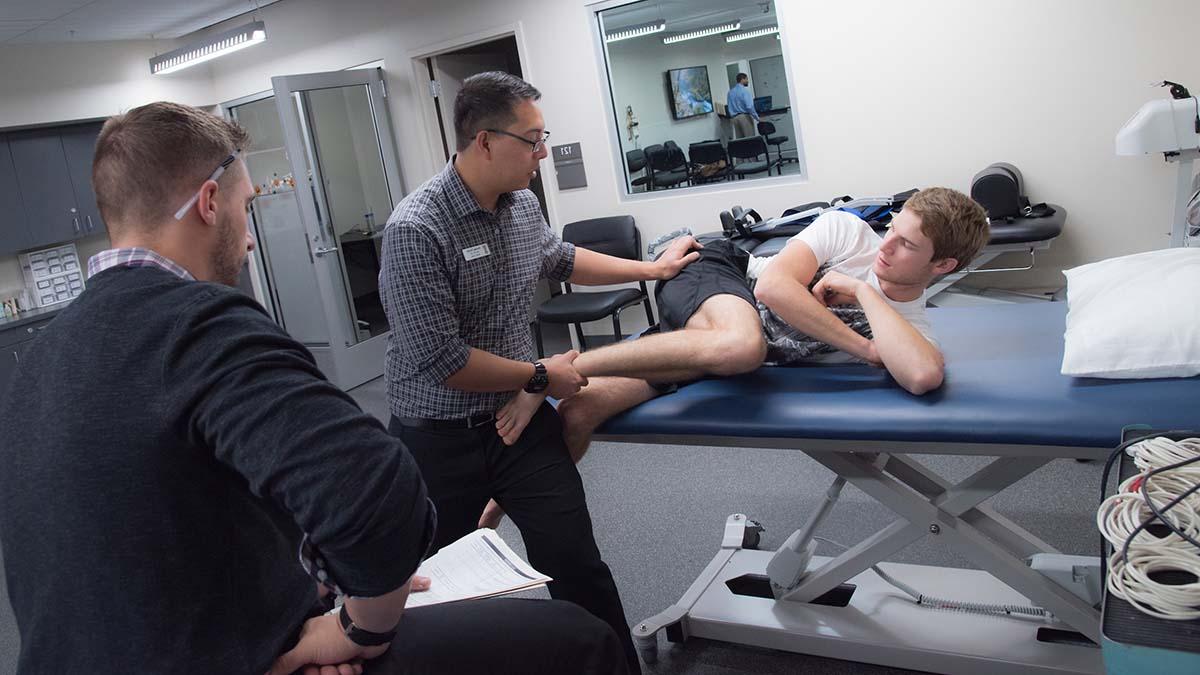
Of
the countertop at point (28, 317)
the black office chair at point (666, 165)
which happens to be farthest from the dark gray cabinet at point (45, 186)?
the black office chair at point (666, 165)

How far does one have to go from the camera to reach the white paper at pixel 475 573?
4.14 feet

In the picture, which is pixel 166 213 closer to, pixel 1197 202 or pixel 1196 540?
pixel 1196 540

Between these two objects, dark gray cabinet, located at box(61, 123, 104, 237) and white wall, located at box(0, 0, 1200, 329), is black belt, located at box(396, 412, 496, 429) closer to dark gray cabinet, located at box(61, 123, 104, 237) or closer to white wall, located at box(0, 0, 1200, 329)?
white wall, located at box(0, 0, 1200, 329)

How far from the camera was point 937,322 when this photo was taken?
2.26 meters

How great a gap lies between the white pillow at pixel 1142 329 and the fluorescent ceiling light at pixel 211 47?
498cm

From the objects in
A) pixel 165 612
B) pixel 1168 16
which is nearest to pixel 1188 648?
pixel 165 612

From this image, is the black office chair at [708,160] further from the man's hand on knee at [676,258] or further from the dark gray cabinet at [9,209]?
the dark gray cabinet at [9,209]

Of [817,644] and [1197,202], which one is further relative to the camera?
[1197,202]

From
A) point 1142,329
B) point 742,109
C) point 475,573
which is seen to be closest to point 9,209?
point 742,109

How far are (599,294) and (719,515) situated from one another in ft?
6.20

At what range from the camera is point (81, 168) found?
626 centimetres

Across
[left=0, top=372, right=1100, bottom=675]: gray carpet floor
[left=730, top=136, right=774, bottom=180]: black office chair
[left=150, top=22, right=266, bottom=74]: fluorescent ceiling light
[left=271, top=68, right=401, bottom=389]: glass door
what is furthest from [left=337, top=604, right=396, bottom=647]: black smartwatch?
[left=150, top=22, right=266, bottom=74]: fluorescent ceiling light

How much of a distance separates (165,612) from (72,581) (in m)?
0.10

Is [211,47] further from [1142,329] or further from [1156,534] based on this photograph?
[1156,534]
